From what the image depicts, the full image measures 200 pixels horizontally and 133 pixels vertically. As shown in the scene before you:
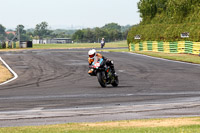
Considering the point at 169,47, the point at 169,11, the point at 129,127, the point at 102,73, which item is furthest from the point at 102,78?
the point at 169,11

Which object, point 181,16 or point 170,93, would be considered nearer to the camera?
point 170,93

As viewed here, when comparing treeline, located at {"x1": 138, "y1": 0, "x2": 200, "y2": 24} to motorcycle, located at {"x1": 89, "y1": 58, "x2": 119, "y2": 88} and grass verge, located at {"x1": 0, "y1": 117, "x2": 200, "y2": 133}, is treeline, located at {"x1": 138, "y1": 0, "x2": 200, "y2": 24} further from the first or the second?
grass verge, located at {"x1": 0, "y1": 117, "x2": 200, "y2": 133}

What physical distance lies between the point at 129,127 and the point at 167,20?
4808 cm

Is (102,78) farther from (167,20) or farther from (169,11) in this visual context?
(169,11)

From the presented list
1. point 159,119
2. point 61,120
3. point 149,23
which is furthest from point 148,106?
point 149,23

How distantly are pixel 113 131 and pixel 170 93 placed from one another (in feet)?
23.4

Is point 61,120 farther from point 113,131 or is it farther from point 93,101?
point 93,101

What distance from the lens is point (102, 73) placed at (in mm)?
17156

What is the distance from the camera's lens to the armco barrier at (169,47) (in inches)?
1762

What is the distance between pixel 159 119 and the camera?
31.7ft

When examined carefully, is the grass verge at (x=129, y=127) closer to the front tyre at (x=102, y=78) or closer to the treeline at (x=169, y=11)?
the front tyre at (x=102, y=78)

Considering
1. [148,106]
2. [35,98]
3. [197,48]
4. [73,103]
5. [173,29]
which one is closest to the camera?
[148,106]

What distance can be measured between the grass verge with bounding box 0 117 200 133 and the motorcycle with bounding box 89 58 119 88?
7.45m

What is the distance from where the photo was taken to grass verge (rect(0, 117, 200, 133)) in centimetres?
820
